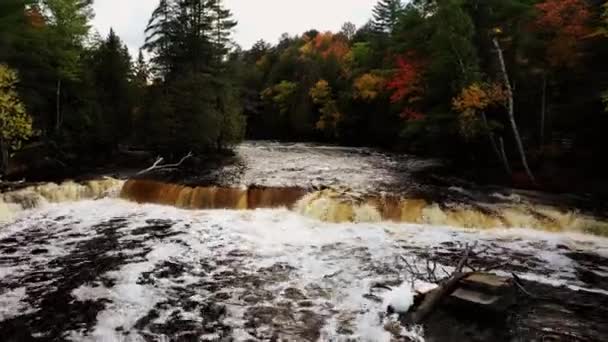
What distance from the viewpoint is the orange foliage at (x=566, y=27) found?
15594mm

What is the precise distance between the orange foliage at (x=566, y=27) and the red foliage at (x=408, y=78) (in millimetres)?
7439

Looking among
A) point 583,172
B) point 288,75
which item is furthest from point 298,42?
point 583,172

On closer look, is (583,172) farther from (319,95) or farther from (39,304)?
(319,95)

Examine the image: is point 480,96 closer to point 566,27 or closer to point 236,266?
point 566,27

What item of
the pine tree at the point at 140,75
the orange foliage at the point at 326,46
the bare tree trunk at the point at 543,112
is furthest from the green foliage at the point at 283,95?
the bare tree trunk at the point at 543,112

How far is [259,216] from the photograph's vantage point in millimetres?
14195

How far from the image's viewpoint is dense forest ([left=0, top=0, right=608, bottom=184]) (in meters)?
16.5

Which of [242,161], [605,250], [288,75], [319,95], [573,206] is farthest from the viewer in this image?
[288,75]

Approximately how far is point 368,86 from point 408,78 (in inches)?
532

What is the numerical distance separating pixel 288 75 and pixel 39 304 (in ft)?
171

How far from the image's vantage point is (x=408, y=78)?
2431 centimetres

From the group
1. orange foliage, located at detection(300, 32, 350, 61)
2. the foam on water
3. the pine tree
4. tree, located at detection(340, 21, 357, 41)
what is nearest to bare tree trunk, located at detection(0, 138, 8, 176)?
the foam on water

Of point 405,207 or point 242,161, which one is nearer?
point 405,207

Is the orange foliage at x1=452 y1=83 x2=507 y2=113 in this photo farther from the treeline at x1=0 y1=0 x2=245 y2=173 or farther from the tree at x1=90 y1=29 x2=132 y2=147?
the tree at x1=90 y1=29 x2=132 y2=147
